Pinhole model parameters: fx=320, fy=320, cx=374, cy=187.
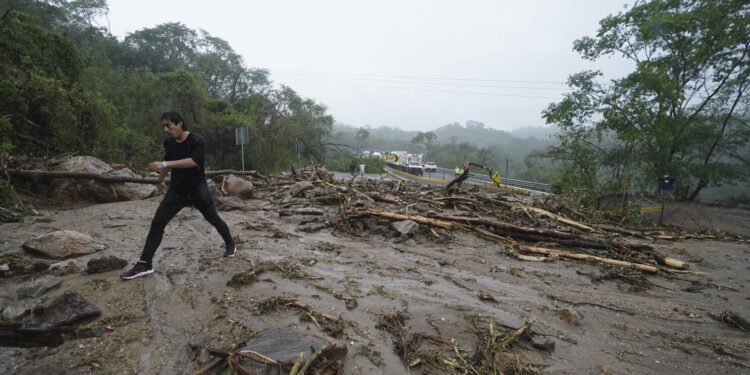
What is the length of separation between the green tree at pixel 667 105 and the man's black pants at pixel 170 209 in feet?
46.6

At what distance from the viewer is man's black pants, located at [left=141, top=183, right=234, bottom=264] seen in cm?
343

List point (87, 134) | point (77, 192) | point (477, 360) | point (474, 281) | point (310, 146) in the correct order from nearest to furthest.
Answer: point (477, 360) < point (474, 281) < point (77, 192) < point (87, 134) < point (310, 146)

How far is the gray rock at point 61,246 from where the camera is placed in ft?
12.8

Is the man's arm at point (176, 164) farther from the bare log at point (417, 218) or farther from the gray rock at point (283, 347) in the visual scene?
the bare log at point (417, 218)

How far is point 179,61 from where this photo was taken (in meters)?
35.6

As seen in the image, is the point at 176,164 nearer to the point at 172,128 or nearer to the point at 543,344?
the point at 172,128

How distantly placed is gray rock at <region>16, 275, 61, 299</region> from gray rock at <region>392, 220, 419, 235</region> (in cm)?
455

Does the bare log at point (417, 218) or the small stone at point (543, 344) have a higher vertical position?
the bare log at point (417, 218)

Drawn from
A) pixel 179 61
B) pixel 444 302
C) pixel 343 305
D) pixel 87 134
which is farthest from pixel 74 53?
pixel 179 61

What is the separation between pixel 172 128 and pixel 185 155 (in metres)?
0.31

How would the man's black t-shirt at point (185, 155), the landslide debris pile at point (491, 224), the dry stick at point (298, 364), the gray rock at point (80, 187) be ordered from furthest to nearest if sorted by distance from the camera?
the gray rock at point (80, 187), the landslide debris pile at point (491, 224), the man's black t-shirt at point (185, 155), the dry stick at point (298, 364)

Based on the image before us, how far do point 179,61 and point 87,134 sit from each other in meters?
31.3

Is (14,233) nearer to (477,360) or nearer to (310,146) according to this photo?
(477,360)

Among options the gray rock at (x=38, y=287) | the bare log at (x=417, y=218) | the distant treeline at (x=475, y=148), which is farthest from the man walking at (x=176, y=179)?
the distant treeline at (x=475, y=148)
